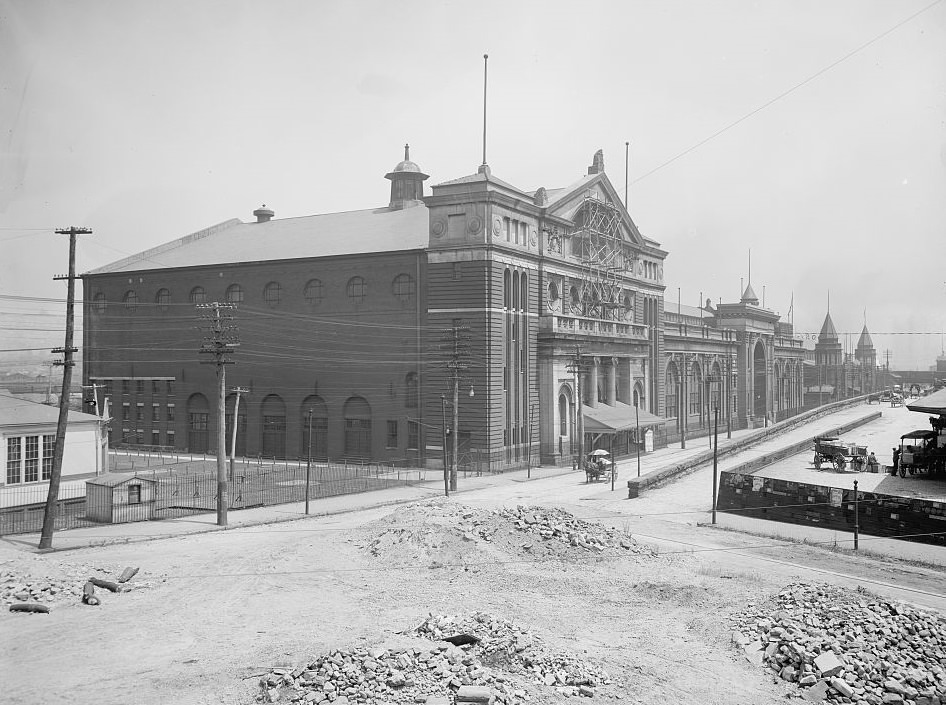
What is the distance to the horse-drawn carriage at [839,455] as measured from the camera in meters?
46.5

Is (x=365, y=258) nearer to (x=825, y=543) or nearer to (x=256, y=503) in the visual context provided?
(x=256, y=503)

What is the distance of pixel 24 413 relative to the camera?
117ft

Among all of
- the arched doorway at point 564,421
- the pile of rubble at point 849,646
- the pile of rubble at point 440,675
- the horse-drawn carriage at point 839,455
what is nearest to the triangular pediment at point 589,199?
the arched doorway at point 564,421

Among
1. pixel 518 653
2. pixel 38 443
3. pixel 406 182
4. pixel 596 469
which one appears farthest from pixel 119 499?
pixel 406 182

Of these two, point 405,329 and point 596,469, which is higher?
point 405,329

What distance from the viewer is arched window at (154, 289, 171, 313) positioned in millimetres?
66688

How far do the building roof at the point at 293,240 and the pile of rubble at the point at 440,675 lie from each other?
40654mm

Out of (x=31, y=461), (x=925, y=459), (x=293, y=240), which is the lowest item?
(x=925, y=459)

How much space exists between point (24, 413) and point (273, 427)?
2530 cm

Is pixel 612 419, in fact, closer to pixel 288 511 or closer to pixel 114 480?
pixel 288 511

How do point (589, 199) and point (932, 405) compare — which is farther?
point (589, 199)

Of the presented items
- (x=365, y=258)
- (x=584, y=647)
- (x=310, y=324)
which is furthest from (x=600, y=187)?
(x=584, y=647)

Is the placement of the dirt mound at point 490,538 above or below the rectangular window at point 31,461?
below

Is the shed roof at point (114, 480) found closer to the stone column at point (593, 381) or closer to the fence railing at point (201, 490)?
the fence railing at point (201, 490)
